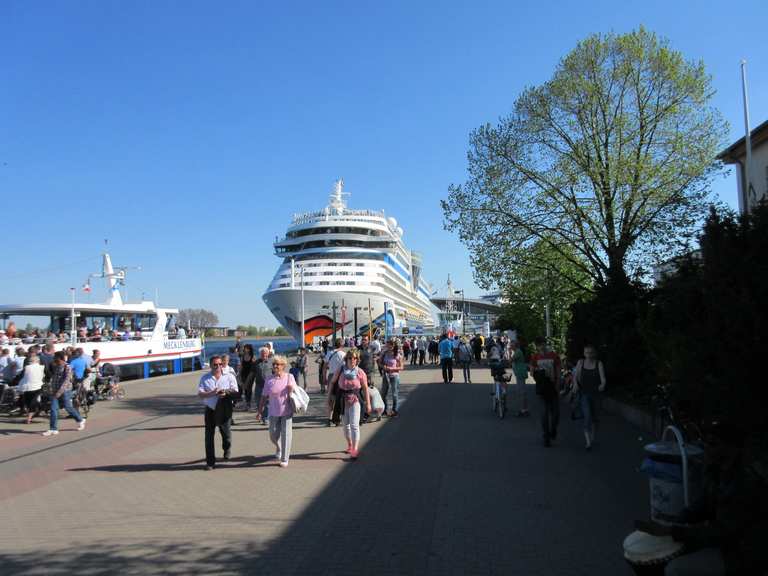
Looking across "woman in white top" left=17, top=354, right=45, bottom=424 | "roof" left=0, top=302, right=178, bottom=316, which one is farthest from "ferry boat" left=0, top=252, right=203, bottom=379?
"woman in white top" left=17, top=354, right=45, bottom=424

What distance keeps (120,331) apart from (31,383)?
17.0 m

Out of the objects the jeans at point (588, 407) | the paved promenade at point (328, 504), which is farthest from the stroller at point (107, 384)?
the jeans at point (588, 407)

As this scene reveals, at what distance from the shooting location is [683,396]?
5.02 m

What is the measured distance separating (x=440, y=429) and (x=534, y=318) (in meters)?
18.6

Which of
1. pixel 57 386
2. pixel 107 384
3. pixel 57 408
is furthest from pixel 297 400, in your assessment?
pixel 107 384

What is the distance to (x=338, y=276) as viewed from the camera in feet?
179

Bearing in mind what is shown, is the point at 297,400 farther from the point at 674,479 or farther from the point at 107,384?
the point at 107,384

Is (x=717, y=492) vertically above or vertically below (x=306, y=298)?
below

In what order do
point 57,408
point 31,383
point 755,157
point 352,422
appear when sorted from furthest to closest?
point 755,157
point 31,383
point 57,408
point 352,422

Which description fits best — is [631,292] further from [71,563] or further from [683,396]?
[71,563]

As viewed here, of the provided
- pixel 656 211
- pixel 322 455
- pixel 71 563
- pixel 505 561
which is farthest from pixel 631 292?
pixel 71 563

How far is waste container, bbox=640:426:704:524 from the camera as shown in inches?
181

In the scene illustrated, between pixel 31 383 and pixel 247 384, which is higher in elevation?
pixel 31 383

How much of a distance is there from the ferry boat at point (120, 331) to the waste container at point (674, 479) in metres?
21.1
